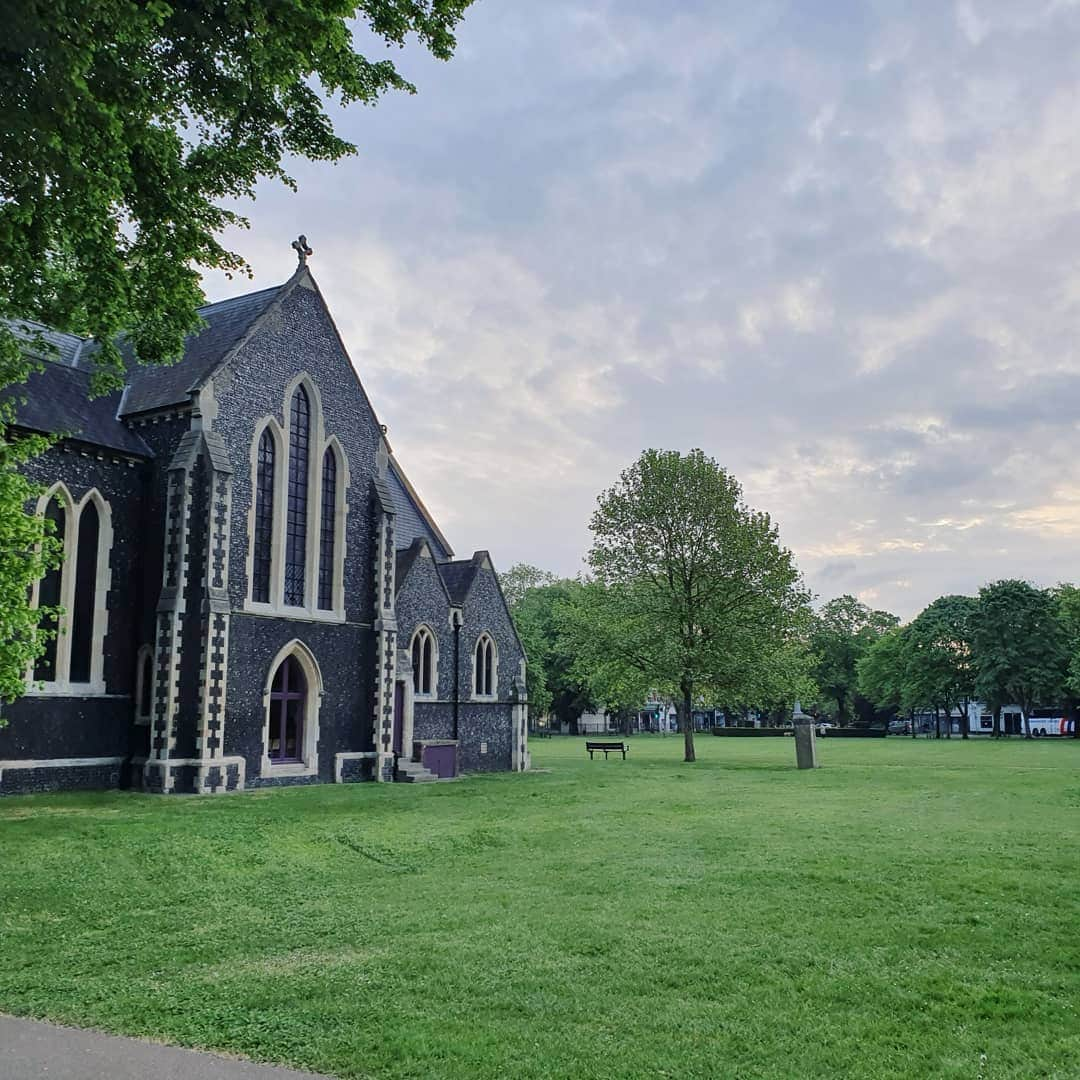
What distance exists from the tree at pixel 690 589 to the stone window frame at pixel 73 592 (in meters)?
20.7

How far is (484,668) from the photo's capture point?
117 ft

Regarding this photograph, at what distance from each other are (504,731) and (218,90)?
28635mm

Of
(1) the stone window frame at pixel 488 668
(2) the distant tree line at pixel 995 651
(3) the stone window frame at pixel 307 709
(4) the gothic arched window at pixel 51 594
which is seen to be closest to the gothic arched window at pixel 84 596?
(4) the gothic arched window at pixel 51 594

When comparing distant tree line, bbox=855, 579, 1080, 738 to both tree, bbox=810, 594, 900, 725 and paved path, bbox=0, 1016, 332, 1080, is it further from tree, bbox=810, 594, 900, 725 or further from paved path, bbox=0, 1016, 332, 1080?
paved path, bbox=0, 1016, 332, 1080

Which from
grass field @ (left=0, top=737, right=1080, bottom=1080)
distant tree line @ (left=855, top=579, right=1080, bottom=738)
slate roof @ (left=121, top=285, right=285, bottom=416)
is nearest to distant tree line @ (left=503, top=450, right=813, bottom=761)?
slate roof @ (left=121, top=285, right=285, bottom=416)

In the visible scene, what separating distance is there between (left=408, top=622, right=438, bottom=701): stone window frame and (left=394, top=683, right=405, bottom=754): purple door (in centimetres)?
101

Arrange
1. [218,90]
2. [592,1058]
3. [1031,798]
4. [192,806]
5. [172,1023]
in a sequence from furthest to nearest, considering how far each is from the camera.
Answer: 1. [1031,798]
2. [192,806]
3. [218,90]
4. [172,1023]
5. [592,1058]

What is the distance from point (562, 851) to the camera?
13.2 metres

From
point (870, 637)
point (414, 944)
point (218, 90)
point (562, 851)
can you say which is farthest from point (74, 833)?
point (870, 637)

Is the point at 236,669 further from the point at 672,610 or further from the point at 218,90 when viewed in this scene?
the point at 672,610

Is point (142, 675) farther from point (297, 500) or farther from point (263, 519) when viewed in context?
point (297, 500)

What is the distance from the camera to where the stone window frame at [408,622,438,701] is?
107 ft

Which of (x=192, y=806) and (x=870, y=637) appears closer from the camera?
(x=192, y=806)

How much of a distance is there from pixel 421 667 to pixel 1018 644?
58.5m
